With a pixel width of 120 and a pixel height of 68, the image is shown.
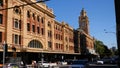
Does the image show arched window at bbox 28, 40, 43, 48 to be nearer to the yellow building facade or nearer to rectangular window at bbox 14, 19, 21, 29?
the yellow building facade

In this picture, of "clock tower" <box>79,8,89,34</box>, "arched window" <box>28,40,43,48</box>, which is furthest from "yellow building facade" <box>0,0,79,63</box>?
"clock tower" <box>79,8,89,34</box>

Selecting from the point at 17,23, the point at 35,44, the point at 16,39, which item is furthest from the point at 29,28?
the point at 16,39

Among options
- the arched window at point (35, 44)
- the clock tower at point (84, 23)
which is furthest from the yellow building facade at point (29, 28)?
the clock tower at point (84, 23)

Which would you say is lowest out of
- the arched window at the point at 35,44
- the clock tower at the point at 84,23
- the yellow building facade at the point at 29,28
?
the arched window at the point at 35,44

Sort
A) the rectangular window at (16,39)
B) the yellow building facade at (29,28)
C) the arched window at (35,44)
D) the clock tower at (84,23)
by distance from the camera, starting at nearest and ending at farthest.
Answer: the yellow building facade at (29,28) < the rectangular window at (16,39) < the arched window at (35,44) < the clock tower at (84,23)

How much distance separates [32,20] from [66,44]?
31.3 meters

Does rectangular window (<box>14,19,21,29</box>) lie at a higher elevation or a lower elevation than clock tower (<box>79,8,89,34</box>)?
lower

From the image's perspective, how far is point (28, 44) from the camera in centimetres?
5628

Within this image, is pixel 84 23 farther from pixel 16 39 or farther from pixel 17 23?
pixel 16 39

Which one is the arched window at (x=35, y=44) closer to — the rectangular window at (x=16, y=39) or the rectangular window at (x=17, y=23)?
the rectangular window at (x=16, y=39)

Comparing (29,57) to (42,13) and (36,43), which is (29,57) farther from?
(42,13)

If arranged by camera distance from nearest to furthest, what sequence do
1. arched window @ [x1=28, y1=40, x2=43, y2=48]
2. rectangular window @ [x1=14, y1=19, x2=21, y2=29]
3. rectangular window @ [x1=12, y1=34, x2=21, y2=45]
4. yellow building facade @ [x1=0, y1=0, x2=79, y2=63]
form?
yellow building facade @ [x1=0, y1=0, x2=79, y2=63]
rectangular window @ [x1=12, y1=34, x2=21, y2=45]
rectangular window @ [x1=14, y1=19, x2=21, y2=29]
arched window @ [x1=28, y1=40, x2=43, y2=48]

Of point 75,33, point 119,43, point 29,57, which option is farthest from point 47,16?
point 119,43

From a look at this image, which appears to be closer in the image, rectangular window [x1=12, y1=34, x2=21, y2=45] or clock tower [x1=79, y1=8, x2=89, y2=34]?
rectangular window [x1=12, y1=34, x2=21, y2=45]
